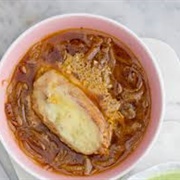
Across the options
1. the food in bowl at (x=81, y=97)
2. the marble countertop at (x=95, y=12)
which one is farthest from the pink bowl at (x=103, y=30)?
the marble countertop at (x=95, y=12)

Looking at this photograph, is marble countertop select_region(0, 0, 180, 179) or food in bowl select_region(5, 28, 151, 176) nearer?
food in bowl select_region(5, 28, 151, 176)

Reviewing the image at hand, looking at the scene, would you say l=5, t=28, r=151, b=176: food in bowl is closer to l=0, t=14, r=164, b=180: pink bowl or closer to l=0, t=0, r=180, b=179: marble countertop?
l=0, t=14, r=164, b=180: pink bowl

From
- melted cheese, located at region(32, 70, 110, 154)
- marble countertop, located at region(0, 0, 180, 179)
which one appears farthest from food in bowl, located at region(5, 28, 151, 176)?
marble countertop, located at region(0, 0, 180, 179)

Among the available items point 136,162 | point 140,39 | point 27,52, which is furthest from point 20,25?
point 136,162

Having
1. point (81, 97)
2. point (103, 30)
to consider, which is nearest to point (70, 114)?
point (81, 97)

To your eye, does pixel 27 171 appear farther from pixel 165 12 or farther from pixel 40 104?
pixel 165 12

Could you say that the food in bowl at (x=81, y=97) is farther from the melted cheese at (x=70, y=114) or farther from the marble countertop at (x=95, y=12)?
the marble countertop at (x=95, y=12)
